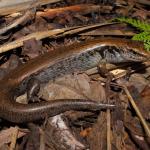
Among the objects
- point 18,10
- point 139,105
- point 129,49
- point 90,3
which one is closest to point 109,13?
point 90,3

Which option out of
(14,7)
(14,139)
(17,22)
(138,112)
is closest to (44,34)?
(17,22)

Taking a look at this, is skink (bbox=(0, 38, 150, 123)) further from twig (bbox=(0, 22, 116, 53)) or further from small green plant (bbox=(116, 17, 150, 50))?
twig (bbox=(0, 22, 116, 53))

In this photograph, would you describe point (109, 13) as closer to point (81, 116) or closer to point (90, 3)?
point (90, 3)

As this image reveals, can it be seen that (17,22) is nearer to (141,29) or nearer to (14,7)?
(14,7)

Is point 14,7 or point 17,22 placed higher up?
point 14,7

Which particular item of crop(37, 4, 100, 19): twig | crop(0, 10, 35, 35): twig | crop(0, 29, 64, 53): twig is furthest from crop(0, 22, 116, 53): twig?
crop(37, 4, 100, 19): twig

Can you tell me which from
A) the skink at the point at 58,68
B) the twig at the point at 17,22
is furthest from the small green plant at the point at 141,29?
the twig at the point at 17,22
